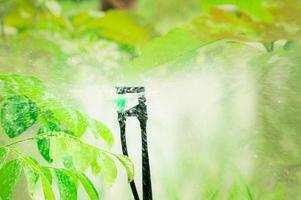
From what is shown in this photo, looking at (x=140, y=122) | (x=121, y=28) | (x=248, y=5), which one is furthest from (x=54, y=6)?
(x=248, y=5)

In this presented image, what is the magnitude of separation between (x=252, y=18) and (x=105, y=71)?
0.45 metres

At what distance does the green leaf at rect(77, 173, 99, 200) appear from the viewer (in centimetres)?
118

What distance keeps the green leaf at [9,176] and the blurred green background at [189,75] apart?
20 centimetres

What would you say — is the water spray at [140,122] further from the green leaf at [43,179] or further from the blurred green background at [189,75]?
the green leaf at [43,179]

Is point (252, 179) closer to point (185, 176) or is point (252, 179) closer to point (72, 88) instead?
point (185, 176)

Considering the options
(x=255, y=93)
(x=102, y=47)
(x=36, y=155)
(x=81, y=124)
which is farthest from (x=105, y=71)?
(x=255, y=93)

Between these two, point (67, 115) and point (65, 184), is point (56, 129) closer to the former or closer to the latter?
point (67, 115)

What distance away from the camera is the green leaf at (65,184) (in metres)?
1.13

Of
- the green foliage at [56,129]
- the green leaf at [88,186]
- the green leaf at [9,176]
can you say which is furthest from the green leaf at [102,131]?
the green leaf at [9,176]

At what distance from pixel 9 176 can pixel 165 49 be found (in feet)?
1.80

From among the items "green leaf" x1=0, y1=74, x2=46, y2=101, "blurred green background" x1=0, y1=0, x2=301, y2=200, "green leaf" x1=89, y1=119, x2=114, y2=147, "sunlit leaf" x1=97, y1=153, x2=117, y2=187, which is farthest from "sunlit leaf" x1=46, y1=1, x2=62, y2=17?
"sunlit leaf" x1=97, y1=153, x2=117, y2=187

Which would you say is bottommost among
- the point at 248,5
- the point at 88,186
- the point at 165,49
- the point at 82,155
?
the point at 88,186

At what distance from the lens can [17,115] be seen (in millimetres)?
1241

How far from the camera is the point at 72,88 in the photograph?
4.07ft
